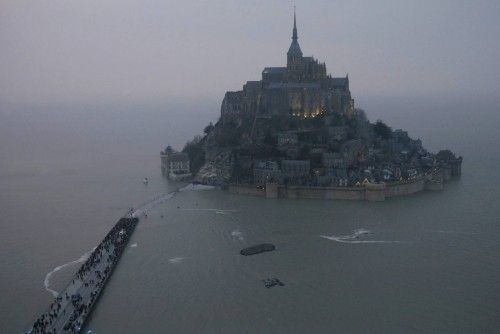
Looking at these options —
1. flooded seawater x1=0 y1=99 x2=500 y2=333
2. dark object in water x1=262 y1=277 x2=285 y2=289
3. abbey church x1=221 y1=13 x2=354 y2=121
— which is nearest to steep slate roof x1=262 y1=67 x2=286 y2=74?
abbey church x1=221 y1=13 x2=354 y2=121

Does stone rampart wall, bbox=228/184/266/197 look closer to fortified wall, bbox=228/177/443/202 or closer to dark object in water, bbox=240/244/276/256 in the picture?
fortified wall, bbox=228/177/443/202

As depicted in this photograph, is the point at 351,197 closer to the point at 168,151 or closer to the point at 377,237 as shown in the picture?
the point at 377,237

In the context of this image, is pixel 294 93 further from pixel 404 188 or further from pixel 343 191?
pixel 404 188

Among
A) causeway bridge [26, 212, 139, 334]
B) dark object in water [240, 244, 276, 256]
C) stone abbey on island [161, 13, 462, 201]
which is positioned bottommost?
causeway bridge [26, 212, 139, 334]

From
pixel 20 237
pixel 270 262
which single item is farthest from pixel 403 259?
pixel 20 237

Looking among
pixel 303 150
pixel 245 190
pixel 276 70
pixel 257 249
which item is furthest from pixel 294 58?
pixel 257 249
